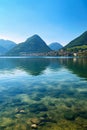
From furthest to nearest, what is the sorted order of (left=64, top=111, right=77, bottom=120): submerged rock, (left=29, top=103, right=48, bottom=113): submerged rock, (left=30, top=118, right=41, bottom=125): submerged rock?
1. (left=29, top=103, right=48, bottom=113): submerged rock
2. (left=64, top=111, right=77, bottom=120): submerged rock
3. (left=30, top=118, right=41, bottom=125): submerged rock

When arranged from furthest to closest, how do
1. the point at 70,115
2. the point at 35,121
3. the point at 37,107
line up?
the point at 37,107
the point at 70,115
the point at 35,121

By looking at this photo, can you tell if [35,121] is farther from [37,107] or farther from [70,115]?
[37,107]

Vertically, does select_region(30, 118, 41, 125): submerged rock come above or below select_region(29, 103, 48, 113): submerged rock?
above

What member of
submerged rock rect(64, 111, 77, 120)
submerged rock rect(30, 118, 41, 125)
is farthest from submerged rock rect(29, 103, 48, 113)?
submerged rock rect(64, 111, 77, 120)

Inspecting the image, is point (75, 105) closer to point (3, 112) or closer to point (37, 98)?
point (37, 98)

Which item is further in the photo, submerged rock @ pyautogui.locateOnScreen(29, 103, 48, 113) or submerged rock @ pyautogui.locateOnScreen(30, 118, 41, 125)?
submerged rock @ pyautogui.locateOnScreen(29, 103, 48, 113)

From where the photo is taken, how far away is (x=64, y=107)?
24.1 m

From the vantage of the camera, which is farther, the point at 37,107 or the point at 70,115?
the point at 37,107

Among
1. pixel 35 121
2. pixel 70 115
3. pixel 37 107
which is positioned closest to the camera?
pixel 35 121

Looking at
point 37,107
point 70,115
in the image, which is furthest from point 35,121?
point 37,107

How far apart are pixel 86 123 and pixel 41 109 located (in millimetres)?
6908

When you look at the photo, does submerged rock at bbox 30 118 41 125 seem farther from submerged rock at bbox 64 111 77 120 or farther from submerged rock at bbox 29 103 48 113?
submerged rock at bbox 64 111 77 120

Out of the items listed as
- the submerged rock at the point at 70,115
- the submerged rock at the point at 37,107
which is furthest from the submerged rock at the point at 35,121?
the submerged rock at the point at 70,115

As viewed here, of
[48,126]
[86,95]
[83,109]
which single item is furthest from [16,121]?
[86,95]
